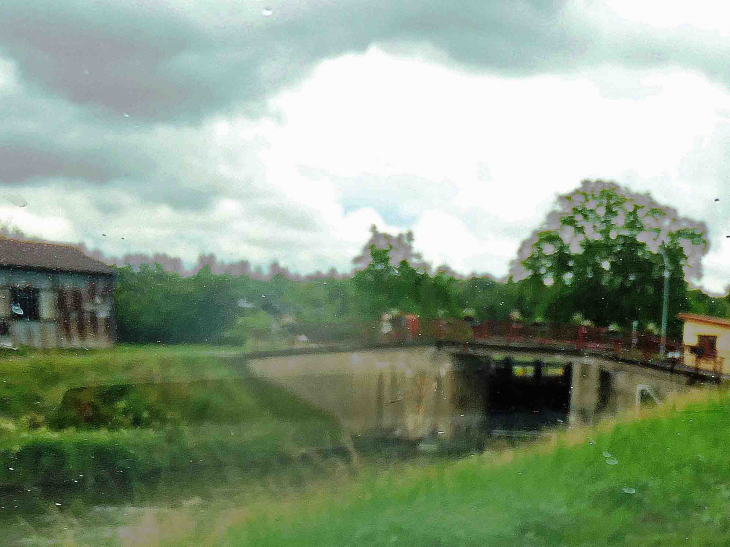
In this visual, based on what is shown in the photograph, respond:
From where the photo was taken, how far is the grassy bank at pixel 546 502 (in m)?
3.60

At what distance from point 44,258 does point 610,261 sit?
567cm

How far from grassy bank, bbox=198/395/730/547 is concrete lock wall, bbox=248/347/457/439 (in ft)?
9.68

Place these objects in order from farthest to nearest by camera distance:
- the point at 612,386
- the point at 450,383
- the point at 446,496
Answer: the point at 450,383 → the point at 612,386 → the point at 446,496

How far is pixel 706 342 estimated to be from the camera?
20.4 feet

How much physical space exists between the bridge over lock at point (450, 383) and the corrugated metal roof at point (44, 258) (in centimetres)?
201

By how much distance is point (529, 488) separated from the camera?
4.25 meters

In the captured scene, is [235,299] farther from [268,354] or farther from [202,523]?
[202,523]

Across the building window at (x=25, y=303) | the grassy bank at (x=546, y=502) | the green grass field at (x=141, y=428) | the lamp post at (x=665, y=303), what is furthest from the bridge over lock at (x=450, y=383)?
the building window at (x=25, y=303)

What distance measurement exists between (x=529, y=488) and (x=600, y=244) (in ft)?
8.48

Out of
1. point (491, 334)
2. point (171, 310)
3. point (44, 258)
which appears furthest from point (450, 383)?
point (44, 258)

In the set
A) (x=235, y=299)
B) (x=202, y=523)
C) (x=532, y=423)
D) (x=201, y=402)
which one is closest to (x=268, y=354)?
(x=235, y=299)

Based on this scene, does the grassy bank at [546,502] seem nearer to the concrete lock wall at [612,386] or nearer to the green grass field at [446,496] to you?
the green grass field at [446,496]

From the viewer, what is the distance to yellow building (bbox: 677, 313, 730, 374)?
609cm

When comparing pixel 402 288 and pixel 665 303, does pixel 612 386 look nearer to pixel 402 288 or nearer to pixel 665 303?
pixel 665 303
